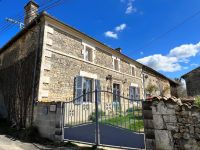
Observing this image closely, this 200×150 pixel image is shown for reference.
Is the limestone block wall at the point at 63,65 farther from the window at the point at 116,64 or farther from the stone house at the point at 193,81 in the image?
the stone house at the point at 193,81

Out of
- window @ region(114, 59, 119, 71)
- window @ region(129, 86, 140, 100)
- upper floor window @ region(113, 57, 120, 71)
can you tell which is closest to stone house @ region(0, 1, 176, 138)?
upper floor window @ region(113, 57, 120, 71)

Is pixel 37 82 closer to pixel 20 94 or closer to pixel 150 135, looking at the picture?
pixel 20 94

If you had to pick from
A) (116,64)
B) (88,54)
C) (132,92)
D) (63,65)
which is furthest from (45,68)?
(132,92)

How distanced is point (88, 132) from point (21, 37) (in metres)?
7.63

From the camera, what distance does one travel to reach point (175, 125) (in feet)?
13.0

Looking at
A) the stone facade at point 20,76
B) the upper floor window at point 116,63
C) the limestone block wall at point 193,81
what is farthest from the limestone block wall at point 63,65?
the limestone block wall at point 193,81

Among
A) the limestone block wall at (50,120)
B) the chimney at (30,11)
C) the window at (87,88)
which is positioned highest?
the chimney at (30,11)

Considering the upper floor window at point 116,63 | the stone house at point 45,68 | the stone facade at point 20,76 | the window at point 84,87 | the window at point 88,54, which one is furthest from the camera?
the upper floor window at point 116,63

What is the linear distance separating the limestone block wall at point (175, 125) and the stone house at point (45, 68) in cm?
337

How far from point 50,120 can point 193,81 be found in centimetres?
1829

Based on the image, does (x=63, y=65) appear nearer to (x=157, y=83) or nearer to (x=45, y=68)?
(x=45, y=68)

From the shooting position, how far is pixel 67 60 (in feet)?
31.0

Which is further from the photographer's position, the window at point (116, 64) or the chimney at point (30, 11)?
the window at point (116, 64)

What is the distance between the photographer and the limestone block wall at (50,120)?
594 cm
